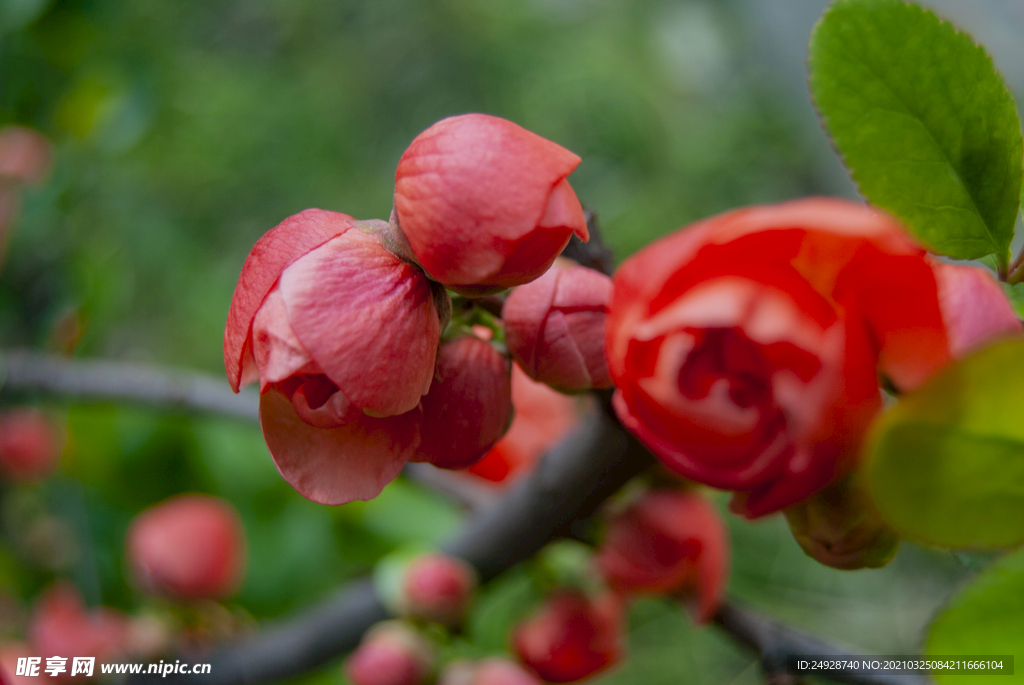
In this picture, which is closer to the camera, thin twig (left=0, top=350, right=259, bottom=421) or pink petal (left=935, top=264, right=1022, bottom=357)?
pink petal (left=935, top=264, right=1022, bottom=357)

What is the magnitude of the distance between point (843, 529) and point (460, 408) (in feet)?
0.26

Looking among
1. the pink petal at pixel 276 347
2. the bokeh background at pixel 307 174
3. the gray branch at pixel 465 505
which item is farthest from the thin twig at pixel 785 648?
the pink petal at pixel 276 347

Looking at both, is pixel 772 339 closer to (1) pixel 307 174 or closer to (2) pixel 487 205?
(2) pixel 487 205

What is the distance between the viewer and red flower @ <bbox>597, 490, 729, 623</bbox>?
0.28 meters

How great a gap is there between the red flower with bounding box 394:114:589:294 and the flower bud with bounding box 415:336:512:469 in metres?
0.03

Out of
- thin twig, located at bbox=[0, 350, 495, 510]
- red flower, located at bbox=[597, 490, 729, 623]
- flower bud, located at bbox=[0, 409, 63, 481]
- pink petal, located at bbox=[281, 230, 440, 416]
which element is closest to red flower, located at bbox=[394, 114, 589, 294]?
pink petal, located at bbox=[281, 230, 440, 416]

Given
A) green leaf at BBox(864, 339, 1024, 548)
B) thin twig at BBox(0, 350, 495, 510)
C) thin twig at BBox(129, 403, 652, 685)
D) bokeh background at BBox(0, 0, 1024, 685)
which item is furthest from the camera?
bokeh background at BBox(0, 0, 1024, 685)

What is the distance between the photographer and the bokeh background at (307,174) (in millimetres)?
565

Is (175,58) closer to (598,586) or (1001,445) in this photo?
(598,586)

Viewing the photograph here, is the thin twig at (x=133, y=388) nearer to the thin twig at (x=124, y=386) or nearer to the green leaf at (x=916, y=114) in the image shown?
the thin twig at (x=124, y=386)

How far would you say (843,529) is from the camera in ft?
0.43

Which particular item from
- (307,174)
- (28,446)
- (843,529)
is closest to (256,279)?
(843,529)

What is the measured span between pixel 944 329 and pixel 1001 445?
22mm

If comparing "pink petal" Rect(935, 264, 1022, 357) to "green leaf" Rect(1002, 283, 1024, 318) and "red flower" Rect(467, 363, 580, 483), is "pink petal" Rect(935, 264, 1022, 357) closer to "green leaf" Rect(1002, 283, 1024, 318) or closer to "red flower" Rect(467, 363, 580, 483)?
"green leaf" Rect(1002, 283, 1024, 318)
